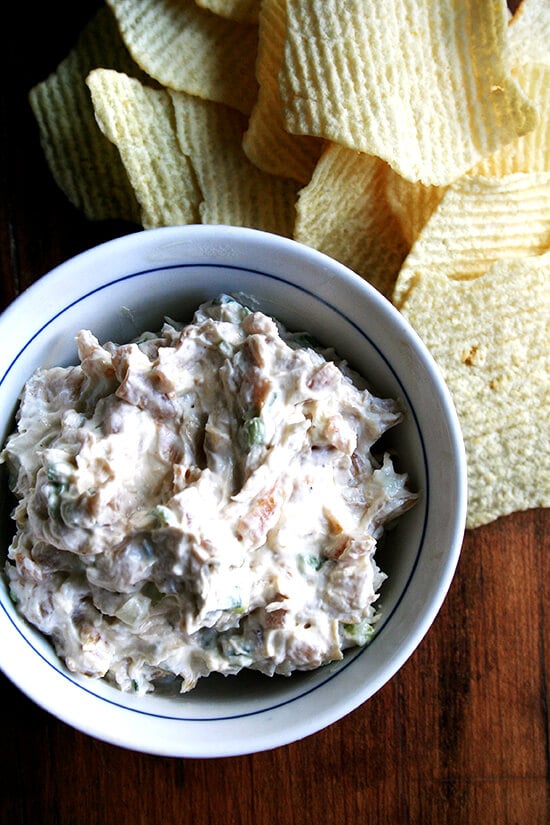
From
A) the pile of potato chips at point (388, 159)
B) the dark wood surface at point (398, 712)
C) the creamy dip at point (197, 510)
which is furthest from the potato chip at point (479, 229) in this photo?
the dark wood surface at point (398, 712)

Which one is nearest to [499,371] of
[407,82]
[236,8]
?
[407,82]

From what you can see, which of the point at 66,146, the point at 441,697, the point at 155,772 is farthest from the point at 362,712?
the point at 66,146

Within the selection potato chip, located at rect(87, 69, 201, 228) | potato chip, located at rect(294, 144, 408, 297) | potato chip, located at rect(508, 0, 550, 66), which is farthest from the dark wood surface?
potato chip, located at rect(508, 0, 550, 66)

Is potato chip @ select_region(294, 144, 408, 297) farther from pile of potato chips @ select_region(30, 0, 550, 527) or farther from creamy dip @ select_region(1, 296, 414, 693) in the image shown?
creamy dip @ select_region(1, 296, 414, 693)

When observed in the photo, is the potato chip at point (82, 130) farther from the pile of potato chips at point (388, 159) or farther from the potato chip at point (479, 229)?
the potato chip at point (479, 229)

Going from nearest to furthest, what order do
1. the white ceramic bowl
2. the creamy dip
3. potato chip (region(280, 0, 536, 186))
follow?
1. the creamy dip
2. the white ceramic bowl
3. potato chip (region(280, 0, 536, 186))

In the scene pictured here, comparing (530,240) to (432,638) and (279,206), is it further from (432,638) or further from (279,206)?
(432,638)
